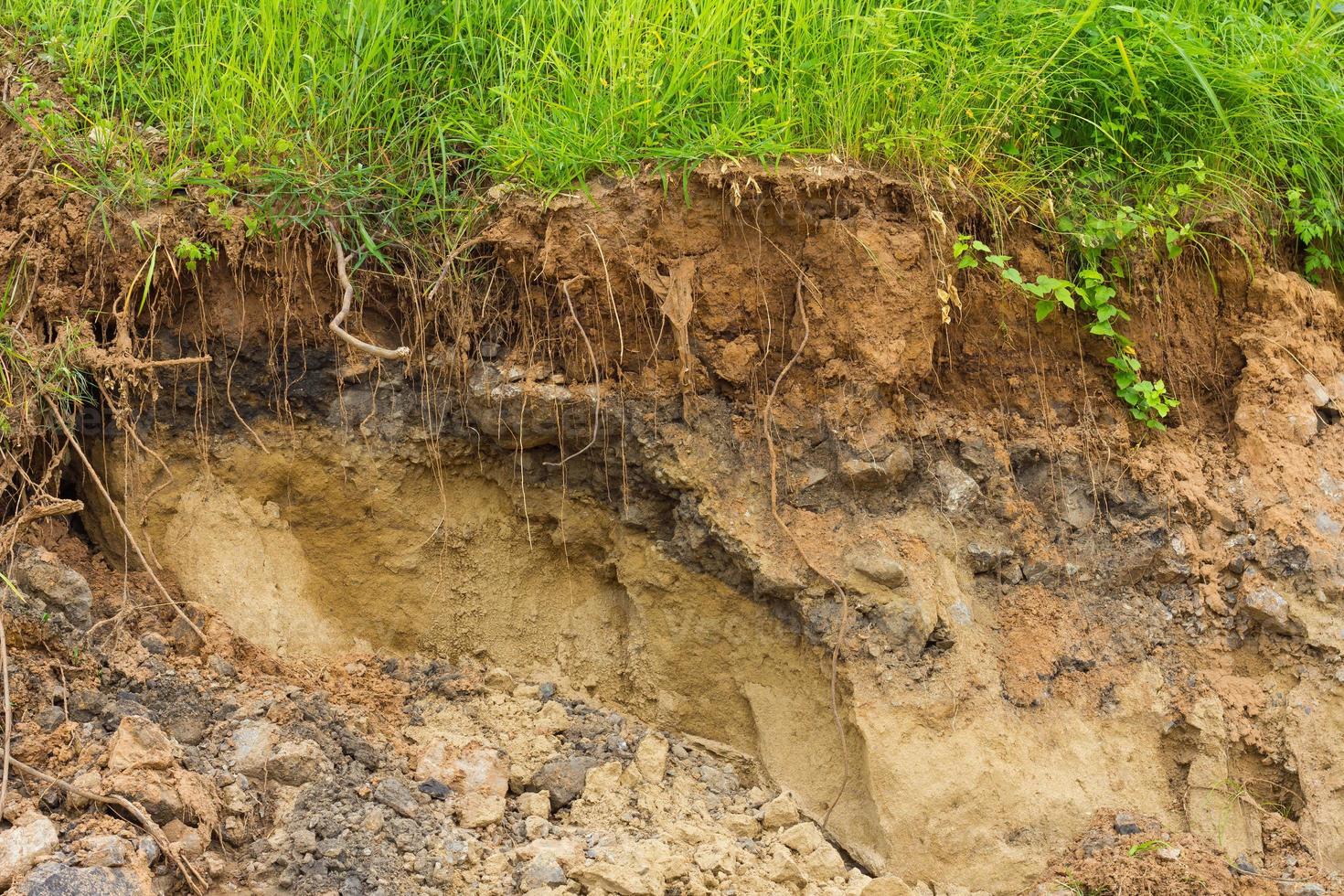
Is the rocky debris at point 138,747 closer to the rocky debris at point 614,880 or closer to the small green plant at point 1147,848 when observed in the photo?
the rocky debris at point 614,880

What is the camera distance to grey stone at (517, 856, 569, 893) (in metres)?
2.69

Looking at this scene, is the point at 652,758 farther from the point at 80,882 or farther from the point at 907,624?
the point at 80,882

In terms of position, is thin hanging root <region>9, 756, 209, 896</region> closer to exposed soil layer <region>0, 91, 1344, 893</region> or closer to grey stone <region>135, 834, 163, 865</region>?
grey stone <region>135, 834, 163, 865</region>

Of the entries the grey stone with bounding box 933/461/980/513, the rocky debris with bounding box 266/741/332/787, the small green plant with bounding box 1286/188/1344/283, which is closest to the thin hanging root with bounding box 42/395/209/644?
the rocky debris with bounding box 266/741/332/787

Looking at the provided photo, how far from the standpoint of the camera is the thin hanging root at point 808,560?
3154 millimetres

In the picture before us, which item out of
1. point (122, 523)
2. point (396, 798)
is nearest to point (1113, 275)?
point (396, 798)

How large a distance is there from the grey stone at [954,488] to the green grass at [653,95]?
81 cm

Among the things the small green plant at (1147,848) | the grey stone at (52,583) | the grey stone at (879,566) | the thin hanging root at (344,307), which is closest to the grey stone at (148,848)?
the grey stone at (52,583)

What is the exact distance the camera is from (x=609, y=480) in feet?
11.1

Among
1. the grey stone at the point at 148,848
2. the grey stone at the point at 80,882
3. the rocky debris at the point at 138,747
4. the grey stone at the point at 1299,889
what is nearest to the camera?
the grey stone at the point at 80,882

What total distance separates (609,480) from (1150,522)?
1570mm

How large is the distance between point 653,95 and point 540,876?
80.4 inches

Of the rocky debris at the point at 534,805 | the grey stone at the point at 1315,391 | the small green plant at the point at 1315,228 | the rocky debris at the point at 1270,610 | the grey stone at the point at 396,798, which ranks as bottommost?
the rocky debris at the point at 534,805

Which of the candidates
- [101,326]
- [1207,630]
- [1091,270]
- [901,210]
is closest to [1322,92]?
[1091,270]
